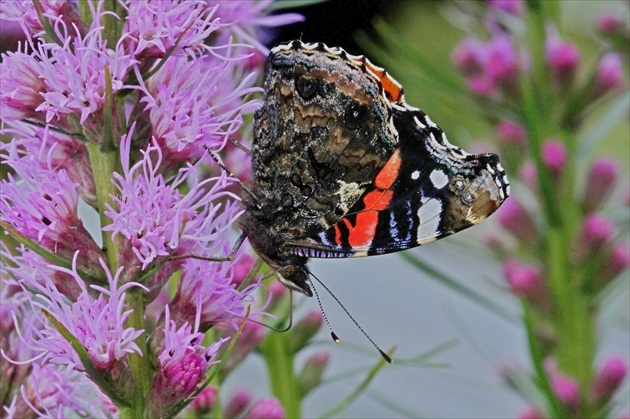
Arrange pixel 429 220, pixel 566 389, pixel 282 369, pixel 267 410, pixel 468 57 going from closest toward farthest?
pixel 429 220 < pixel 267 410 < pixel 282 369 < pixel 566 389 < pixel 468 57

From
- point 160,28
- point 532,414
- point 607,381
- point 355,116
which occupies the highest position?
point 160,28

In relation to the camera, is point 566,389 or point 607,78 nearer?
point 566,389

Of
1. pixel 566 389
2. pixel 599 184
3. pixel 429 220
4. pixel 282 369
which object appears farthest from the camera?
pixel 599 184

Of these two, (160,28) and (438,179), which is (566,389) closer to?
(438,179)

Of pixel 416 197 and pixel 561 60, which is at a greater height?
pixel 561 60

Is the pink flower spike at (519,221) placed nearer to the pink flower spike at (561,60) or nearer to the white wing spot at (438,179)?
the pink flower spike at (561,60)

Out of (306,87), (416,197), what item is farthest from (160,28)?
(416,197)

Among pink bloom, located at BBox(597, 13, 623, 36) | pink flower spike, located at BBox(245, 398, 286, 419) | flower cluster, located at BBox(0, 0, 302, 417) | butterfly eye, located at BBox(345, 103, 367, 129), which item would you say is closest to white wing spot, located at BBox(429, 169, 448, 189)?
butterfly eye, located at BBox(345, 103, 367, 129)
